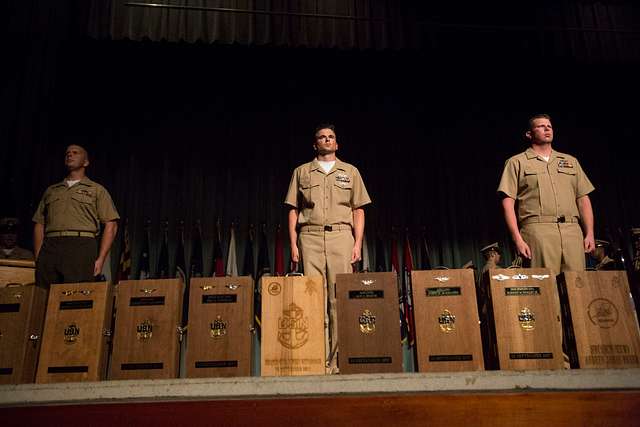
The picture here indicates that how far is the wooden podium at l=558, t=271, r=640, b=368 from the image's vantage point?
2.71 metres

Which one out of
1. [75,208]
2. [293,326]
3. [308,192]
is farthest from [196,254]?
[293,326]

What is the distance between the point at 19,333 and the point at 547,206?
2918 mm

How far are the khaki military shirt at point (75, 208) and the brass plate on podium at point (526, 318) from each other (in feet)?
8.21

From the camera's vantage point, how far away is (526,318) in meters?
2.77

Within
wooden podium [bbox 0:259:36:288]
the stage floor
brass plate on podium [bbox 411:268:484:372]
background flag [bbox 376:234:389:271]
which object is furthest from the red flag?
the stage floor

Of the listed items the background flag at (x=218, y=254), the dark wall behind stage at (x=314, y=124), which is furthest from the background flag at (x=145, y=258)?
the background flag at (x=218, y=254)

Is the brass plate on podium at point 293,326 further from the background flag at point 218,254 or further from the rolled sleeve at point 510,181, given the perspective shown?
the background flag at point 218,254

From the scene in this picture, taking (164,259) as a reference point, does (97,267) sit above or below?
below

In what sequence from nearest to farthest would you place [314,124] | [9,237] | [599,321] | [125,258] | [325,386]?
[325,386] < [599,321] < [9,237] < [125,258] < [314,124]

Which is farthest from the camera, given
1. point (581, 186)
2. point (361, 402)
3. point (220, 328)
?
point (581, 186)

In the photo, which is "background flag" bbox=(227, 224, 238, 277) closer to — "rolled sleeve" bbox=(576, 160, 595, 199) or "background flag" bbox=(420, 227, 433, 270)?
"background flag" bbox=(420, 227, 433, 270)

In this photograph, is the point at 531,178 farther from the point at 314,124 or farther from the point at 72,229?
the point at 314,124

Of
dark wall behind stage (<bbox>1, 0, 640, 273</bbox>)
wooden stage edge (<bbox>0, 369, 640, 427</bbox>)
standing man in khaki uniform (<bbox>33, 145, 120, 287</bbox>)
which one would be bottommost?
wooden stage edge (<bbox>0, 369, 640, 427</bbox>)

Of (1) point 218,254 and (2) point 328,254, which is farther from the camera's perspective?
(1) point 218,254
